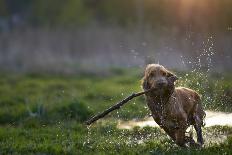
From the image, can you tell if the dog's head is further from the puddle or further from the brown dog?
the puddle

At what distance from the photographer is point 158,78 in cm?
876

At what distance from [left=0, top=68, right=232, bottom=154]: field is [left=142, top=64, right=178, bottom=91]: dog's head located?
1161 mm

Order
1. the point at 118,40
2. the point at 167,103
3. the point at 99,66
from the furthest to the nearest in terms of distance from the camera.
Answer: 1. the point at 118,40
2. the point at 99,66
3. the point at 167,103

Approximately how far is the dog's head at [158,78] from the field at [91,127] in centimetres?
116

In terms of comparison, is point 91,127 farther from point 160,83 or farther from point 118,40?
point 118,40

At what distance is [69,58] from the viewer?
2739cm

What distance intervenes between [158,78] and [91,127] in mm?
3727

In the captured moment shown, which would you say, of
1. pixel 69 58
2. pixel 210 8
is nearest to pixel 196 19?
pixel 210 8

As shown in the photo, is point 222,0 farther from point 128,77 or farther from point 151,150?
point 151,150

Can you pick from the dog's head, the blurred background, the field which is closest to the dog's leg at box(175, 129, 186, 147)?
the field

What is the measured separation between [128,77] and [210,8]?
19.6 ft

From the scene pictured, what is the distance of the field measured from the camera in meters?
9.74

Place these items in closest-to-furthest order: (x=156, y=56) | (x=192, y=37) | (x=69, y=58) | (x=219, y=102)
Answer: (x=219, y=102), (x=192, y=37), (x=156, y=56), (x=69, y=58)

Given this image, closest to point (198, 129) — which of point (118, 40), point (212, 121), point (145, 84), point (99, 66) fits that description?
point (145, 84)
